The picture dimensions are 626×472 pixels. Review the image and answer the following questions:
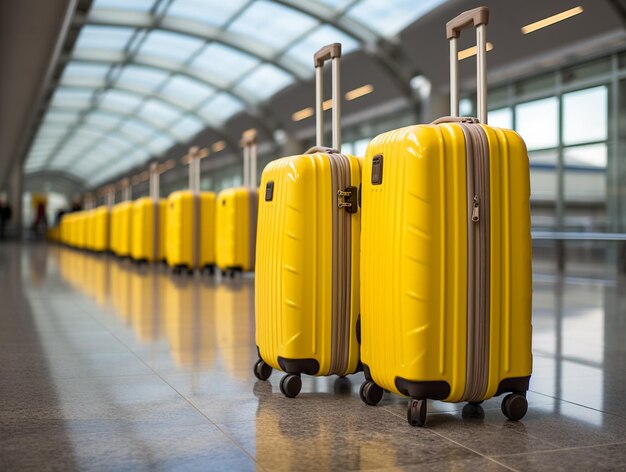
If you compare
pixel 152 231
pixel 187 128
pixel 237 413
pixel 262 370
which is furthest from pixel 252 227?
pixel 187 128

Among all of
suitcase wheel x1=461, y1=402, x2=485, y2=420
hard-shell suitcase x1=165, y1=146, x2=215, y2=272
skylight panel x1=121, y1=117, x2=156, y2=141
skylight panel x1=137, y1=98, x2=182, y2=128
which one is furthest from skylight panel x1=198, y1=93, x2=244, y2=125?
suitcase wheel x1=461, y1=402, x2=485, y2=420

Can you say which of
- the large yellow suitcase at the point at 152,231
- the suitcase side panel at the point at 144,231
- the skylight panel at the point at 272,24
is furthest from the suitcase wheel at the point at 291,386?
the skylight panel at the point at 272,24

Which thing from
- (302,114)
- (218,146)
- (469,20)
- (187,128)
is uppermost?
(187,128)

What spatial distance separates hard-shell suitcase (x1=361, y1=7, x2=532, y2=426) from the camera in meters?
3.29

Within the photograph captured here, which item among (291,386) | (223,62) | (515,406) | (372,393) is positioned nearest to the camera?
(515,406)

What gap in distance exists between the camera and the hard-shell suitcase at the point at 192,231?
48.7ft

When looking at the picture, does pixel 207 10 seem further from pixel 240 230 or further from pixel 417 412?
pixel 417 412

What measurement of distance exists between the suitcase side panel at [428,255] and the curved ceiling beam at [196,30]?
20.1 meters

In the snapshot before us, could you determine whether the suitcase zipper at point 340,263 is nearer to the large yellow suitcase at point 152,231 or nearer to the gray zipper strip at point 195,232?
the gray zipper strip at point 195,232

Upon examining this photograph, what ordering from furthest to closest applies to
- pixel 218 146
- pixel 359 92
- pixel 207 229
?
pixel 218 146, pixel 359 92, pixel 207 229

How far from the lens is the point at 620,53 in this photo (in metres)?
16.2

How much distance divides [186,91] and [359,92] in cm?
983

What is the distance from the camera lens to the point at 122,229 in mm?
20578

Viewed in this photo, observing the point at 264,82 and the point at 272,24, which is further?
the point at 264,82
